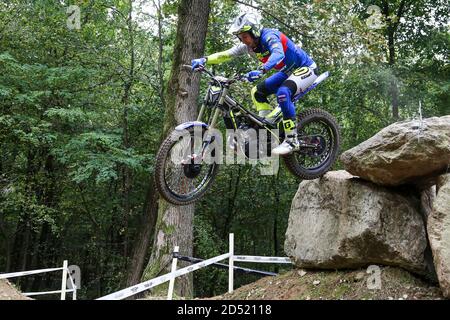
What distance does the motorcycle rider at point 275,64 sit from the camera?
4914 mm

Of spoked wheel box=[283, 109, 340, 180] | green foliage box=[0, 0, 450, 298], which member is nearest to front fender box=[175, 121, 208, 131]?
spoked wheel box=[283, 109, 340, 180]

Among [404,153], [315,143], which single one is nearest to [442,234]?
[404,153]

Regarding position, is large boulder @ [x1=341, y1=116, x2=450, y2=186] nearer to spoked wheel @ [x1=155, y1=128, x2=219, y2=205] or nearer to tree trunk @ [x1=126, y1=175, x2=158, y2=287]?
spoked wheel @ [x1=155, y1=128, x2=219, y2=205]

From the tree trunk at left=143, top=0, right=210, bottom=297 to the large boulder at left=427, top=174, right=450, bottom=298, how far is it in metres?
3.99

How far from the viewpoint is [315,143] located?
5820 millimetres

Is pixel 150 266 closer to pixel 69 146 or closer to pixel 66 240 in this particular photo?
pixel 69 146

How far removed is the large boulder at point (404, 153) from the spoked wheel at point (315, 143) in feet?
0.80

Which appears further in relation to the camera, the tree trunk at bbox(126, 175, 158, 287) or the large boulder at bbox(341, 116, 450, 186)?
the tree trunk at bbox(126, 175, 158, 287)

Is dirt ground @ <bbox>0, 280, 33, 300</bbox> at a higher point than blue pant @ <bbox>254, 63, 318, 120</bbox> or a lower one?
lower

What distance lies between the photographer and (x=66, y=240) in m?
18.3

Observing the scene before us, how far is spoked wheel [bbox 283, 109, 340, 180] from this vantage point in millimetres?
5625

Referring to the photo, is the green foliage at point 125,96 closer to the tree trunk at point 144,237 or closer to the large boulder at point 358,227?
the tree trunk at point 144,237

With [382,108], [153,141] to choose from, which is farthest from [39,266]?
[382,108]

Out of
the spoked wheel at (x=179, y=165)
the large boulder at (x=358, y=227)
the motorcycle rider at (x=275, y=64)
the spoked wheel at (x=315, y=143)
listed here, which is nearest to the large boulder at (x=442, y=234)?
the large boulder at (x=358, y=227)
